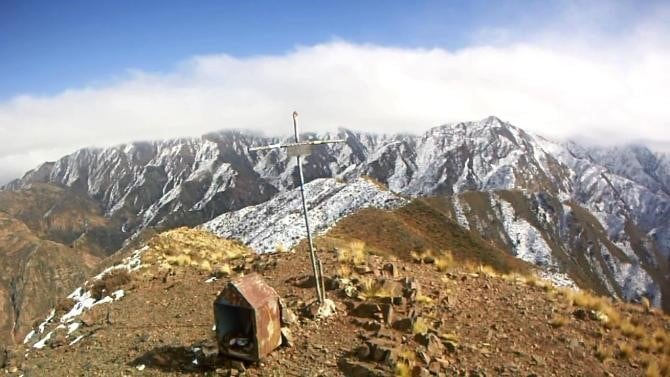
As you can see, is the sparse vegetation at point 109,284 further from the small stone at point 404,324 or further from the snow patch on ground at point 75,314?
the small stone at point 404,324

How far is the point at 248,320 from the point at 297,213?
30.2m

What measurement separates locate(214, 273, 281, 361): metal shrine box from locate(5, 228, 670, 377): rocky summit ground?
0.86ft

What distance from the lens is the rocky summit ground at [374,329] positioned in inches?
411

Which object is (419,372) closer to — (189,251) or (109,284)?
(109,284)

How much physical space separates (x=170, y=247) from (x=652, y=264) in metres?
179

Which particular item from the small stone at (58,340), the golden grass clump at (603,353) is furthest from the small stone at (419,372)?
the small stone at (58,340)

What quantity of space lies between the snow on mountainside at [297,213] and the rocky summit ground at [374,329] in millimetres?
15411

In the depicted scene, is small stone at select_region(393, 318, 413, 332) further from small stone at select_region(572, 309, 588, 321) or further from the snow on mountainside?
the snow on mountainside

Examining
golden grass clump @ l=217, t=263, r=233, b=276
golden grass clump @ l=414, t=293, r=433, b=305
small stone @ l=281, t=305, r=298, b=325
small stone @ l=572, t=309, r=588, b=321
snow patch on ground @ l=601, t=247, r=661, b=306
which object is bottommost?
snow patch on ground @ l=601, t=247, r=661, b=306

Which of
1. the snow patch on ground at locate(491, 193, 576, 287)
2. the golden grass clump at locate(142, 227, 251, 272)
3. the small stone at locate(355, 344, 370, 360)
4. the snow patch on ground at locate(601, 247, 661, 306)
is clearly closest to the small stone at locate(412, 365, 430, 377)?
the small stone at locate(355, 344, 370, 360)

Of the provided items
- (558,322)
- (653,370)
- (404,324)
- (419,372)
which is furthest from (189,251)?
(653,370)

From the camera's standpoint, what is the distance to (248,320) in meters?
11.0

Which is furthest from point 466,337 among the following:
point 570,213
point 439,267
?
point 570,213

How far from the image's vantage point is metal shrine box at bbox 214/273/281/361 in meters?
10.1
